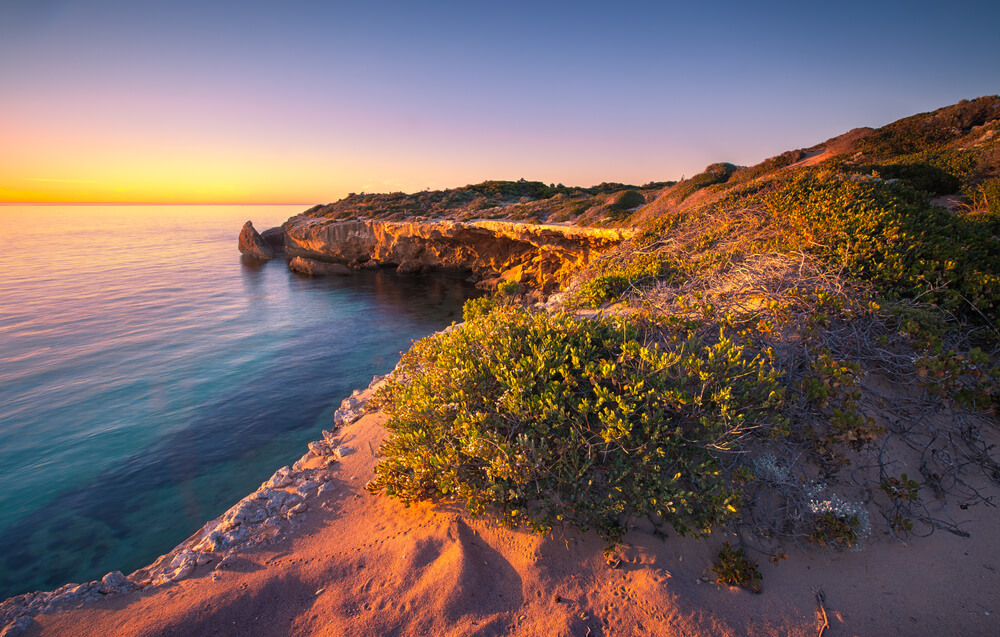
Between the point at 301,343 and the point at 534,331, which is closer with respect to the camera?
the point at 534,331

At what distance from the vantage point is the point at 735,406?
3684 millimetres

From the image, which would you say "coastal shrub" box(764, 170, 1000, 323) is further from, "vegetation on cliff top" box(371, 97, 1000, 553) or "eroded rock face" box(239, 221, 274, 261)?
"eroded rock face" box(239, 221, 274, 261)

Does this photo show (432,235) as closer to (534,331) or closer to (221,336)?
(221,336)

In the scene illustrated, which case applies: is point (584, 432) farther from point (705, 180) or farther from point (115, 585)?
point (705, 180)

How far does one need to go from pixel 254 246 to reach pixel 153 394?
34759mm

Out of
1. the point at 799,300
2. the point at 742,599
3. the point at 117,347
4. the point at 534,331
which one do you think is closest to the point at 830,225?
the point at 799,300

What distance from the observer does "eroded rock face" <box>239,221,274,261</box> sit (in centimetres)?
4072

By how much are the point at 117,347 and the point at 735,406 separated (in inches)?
827

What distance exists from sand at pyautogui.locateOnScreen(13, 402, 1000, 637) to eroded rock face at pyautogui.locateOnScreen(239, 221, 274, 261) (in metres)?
43.4

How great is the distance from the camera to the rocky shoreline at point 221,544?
3844mm

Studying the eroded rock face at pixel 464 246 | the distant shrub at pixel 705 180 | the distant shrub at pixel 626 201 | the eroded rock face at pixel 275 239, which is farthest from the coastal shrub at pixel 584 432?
the eroded rock face at pixel 275 239

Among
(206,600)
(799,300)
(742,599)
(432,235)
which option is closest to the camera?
(742,599)

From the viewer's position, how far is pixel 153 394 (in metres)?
11.6

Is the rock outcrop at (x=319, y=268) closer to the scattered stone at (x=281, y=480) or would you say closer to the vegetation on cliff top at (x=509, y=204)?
the vegetation on cliff top at (x=509, y=204)
